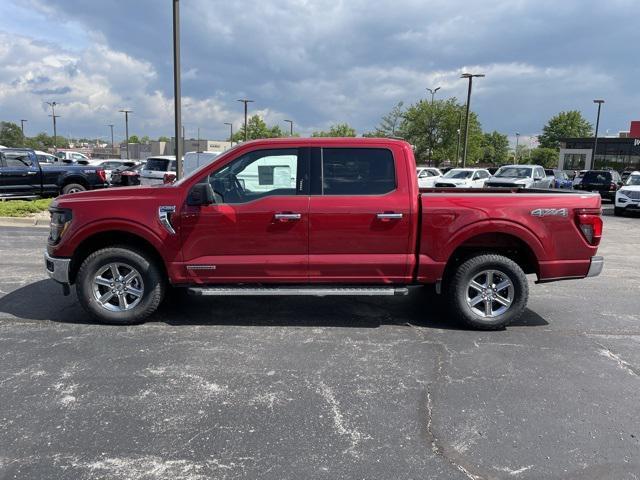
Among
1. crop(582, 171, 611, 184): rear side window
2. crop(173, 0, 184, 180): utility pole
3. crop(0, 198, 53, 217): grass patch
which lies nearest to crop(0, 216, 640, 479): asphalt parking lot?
crop(0, 198, 53, 217): grass patch

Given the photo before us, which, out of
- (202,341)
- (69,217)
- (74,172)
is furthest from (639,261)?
(74,172)

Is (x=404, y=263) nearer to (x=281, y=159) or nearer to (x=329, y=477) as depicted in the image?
(x=281, y=159)

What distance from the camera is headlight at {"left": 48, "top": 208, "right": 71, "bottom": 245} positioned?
17.0ft

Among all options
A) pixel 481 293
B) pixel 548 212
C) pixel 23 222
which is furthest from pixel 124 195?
pixel 23 222

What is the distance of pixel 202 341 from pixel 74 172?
43.4 feet

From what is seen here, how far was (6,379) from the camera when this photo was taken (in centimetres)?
401

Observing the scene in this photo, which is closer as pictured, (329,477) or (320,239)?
(329,477)

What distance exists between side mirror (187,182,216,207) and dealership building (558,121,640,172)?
68636mm

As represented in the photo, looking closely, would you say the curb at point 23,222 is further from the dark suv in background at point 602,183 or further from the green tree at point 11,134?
the green tree at point 11,134

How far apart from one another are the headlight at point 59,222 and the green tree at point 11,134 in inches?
3508

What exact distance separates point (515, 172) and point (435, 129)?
2800 cm

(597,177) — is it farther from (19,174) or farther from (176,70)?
(19,174)

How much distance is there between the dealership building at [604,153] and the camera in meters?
64.9

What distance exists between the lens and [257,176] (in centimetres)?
525
